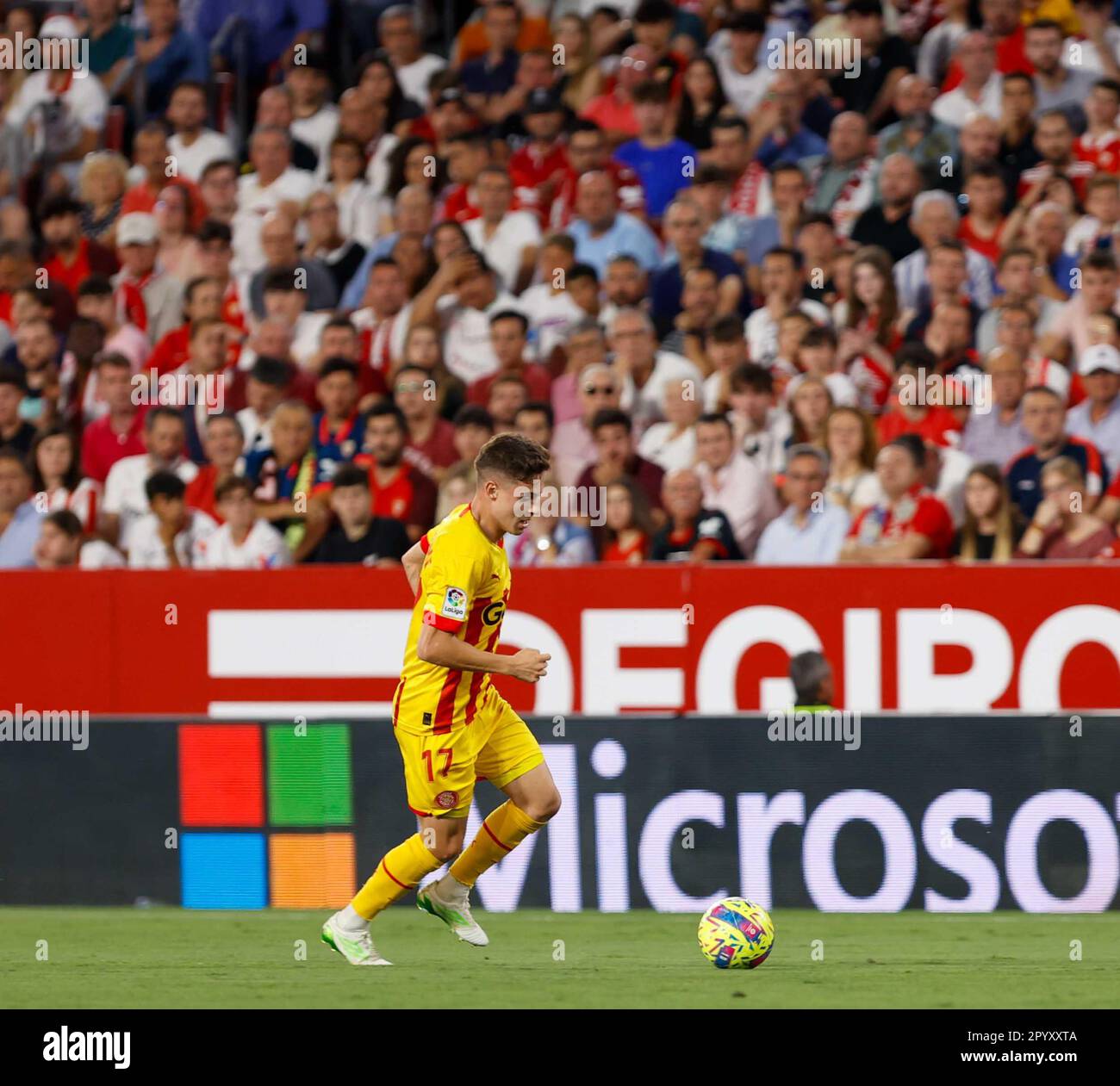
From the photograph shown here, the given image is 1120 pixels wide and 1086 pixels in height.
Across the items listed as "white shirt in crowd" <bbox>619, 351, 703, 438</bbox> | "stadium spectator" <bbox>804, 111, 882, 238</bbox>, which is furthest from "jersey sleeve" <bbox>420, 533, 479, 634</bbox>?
"stadium spectator" <bbox>804, 111, 882, 238</bbox>

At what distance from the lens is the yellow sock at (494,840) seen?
812 cm

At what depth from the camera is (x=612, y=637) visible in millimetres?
11773

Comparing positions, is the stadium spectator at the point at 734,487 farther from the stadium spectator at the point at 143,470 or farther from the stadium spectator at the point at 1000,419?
the stadium spectator at the point at 143,470

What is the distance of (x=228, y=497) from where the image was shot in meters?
12.5

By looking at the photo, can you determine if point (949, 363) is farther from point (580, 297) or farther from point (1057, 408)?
point (580, 297)

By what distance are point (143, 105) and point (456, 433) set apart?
5.07 meters

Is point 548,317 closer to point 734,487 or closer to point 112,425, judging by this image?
point 734,487

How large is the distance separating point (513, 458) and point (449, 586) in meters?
0.52

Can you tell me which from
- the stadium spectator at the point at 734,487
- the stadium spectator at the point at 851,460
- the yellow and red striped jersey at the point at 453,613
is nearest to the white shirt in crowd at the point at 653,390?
the stadium spectator at the point at 734,487

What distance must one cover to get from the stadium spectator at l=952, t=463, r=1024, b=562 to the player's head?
4468mm

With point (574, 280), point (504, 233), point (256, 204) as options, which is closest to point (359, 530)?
point (574, 280)

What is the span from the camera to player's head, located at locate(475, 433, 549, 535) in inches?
300

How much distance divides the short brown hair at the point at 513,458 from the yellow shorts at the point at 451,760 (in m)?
0.91

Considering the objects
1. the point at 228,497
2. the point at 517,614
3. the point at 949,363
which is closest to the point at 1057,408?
the point at 949,363
